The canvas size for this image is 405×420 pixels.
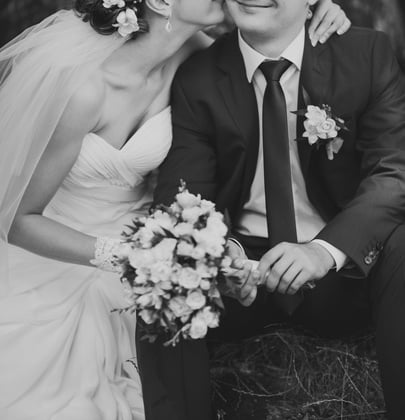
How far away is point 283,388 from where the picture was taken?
3578 millimetres

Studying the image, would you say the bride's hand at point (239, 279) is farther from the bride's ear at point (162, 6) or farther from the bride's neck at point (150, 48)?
the bride's ear at point (162, 6)

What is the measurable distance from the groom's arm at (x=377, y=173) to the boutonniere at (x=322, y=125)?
0.14m

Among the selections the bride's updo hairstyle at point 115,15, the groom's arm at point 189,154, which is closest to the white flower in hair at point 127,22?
the bride's updo hairstyle at point 115,15

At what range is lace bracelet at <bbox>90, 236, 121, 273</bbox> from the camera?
315 cm

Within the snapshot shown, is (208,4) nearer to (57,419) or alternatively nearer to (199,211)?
(199,211)

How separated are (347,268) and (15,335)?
127cm

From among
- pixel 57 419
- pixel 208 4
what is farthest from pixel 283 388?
pixel 208 4

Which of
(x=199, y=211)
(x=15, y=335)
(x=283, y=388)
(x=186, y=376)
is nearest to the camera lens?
(x=199, y=211)

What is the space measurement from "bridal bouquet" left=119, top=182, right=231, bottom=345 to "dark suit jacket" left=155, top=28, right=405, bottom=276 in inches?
31.0

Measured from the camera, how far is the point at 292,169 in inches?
138

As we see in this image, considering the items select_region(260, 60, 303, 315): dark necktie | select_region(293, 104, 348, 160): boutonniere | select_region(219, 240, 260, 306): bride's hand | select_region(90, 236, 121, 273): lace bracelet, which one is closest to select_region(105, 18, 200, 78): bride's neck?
select_region(260, 60, 303, 315): dark necktie

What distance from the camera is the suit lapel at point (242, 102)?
11.2ft

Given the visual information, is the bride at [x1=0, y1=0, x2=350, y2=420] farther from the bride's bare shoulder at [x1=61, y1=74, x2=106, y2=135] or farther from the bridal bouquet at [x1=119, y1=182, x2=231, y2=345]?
the bridal bouquet at [x1=119, y1=182, x2=231, y2=345]

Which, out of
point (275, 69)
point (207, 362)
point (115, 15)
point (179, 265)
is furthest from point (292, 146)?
point (179, 265)
